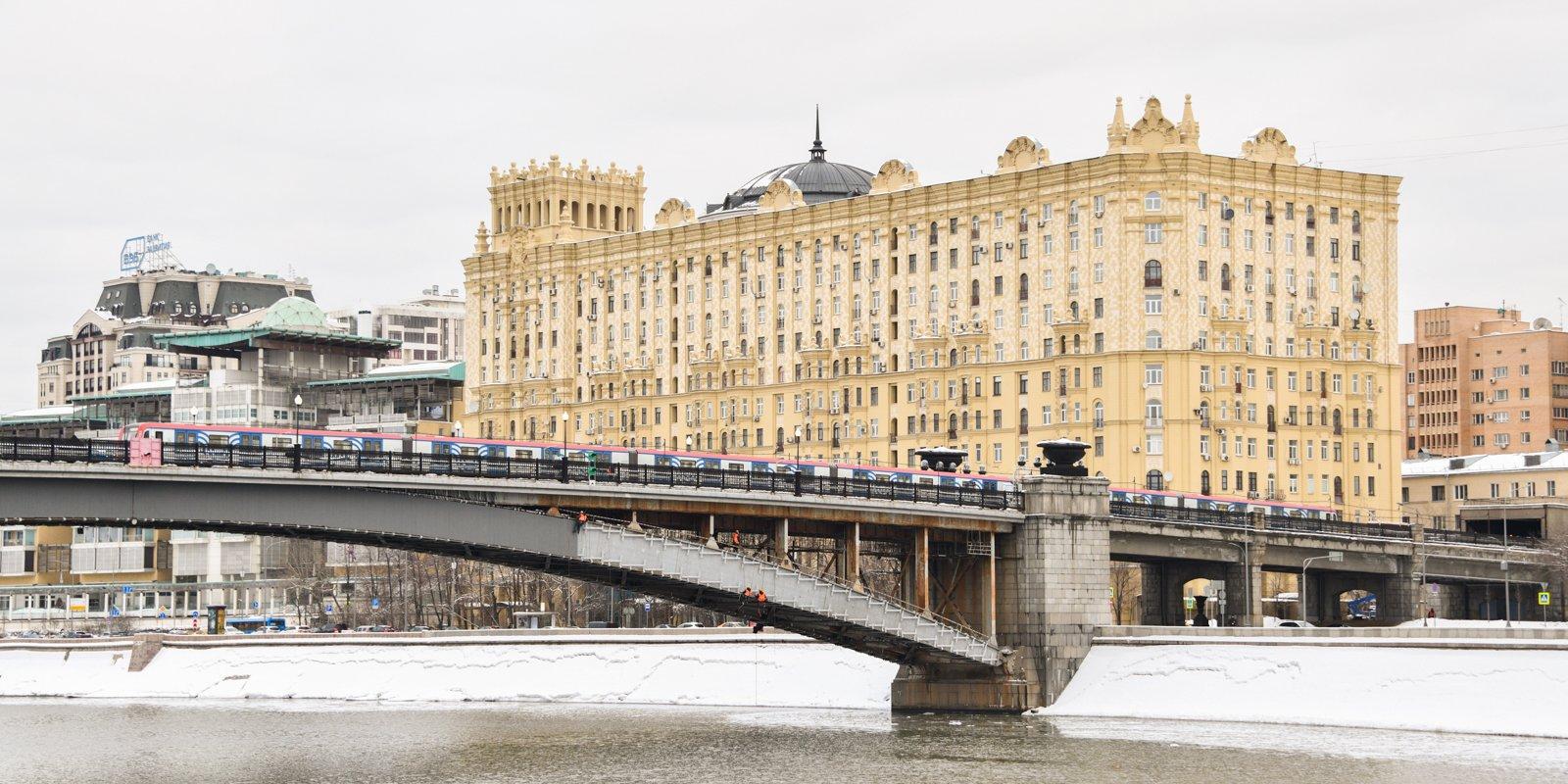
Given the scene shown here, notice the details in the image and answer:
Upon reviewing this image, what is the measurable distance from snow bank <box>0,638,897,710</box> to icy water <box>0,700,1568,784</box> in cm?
547

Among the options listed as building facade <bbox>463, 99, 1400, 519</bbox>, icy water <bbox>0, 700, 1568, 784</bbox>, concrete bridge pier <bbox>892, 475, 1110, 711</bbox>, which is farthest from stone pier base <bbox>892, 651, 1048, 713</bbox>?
building facade <bbox>463, 99, 1400, 519</bbox>

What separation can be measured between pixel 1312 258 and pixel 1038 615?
85.7 metres

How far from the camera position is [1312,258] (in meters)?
188

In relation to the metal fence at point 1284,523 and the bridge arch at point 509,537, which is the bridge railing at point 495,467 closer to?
the bridge arch at point 509,537

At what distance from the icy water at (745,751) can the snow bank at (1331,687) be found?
197 cm

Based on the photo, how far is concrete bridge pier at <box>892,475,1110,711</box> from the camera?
10931cm

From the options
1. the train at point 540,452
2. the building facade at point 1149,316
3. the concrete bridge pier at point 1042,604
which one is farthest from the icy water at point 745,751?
the building facade at point 1149,316

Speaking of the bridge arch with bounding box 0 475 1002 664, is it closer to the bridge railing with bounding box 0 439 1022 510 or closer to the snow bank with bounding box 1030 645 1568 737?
the bridge railing with bounding box 0 439 1022 510

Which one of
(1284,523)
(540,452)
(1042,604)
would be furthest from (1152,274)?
(1042,604)

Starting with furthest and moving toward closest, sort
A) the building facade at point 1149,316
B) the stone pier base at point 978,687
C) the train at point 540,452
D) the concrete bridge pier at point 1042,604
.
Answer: the building facade at point 1149,316 < the concrete bridge pier at point 1042,604 < the stone pier base at point 978,687 < the train at point 540,452

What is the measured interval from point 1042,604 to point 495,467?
2670 centimetres

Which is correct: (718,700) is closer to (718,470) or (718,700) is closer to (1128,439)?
(718,470)

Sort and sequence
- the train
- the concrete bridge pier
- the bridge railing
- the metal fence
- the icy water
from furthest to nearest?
1. the metal fence
2. the concrete bridge pier
3. the train
4. the bridge railing
5. the icy water

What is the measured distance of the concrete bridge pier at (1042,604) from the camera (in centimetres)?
10931
